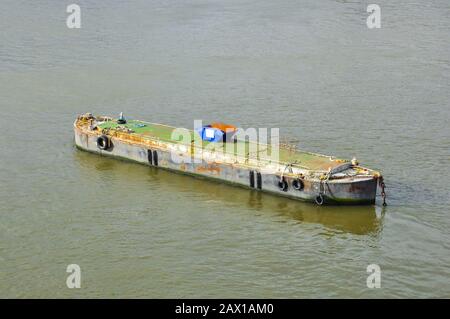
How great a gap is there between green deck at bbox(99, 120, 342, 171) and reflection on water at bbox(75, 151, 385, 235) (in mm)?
2103

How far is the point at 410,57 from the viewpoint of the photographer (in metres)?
62.3

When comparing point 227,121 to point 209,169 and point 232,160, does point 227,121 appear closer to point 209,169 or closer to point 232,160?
point 209,169

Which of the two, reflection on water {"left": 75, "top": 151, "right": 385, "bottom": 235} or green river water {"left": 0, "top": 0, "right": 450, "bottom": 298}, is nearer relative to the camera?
green river water {"left": 0, "top": 0, "right": 450, "bottom": 298}

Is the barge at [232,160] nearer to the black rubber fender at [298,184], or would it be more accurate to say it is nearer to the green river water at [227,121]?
the black rubber fender at [298,184]

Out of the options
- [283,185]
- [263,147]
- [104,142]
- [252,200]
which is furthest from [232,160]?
[104,142]

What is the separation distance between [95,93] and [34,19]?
27409 mm

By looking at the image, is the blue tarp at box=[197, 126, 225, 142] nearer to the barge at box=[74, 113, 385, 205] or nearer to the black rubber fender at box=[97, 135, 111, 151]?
the barge at box=[74, 113, 385, 205]

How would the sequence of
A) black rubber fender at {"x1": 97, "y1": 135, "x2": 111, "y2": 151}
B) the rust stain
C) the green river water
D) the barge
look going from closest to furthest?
the green river water, the barge, the rust stain, black rubber fender at {"x1": 97, "y1": 135, "x2": 111, "y2": 151}

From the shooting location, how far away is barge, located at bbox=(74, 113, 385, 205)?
35.1 meters

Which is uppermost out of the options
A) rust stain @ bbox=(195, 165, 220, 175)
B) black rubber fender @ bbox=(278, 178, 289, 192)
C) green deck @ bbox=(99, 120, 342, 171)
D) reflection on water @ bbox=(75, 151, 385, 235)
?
green deck @ bbox=(99, 120, 342, 171)

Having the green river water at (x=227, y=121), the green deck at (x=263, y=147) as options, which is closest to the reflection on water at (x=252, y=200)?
the green river water at (x=227, y=121)

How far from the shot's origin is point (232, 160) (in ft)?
125

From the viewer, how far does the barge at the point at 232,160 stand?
1382 inches

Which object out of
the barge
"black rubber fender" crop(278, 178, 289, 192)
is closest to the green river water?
the barge
